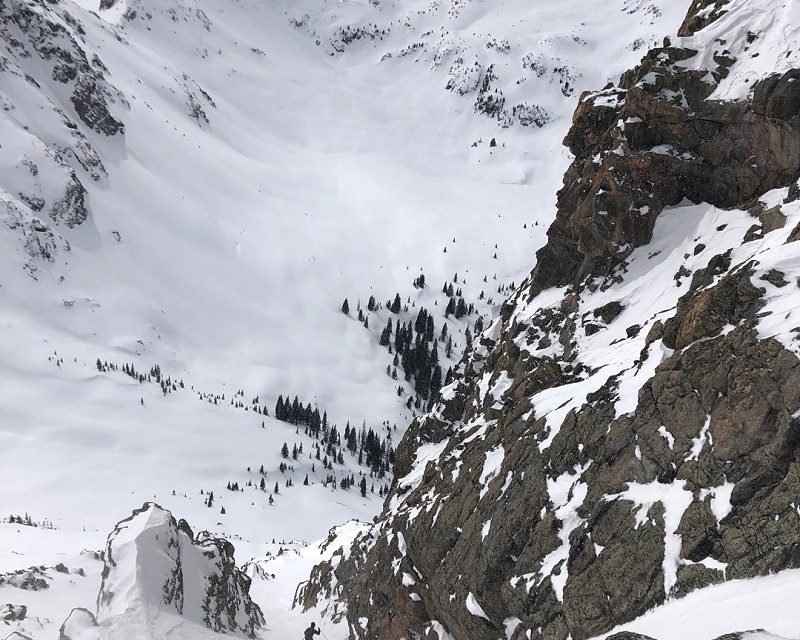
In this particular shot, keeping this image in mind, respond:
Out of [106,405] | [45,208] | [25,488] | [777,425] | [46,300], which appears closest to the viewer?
[777,425]

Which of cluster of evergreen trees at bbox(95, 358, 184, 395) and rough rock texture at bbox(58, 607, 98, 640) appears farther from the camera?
cluster of evergreen trees at bbox(95, 358, 184, 395)

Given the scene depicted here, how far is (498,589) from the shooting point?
16719mm

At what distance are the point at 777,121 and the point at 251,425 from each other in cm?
10850

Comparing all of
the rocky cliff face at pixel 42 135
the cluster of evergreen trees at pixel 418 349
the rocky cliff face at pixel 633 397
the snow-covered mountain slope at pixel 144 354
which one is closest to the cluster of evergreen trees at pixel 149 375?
the snow-covered mountain slope at pixel 144 354

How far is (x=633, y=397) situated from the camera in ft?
51.9

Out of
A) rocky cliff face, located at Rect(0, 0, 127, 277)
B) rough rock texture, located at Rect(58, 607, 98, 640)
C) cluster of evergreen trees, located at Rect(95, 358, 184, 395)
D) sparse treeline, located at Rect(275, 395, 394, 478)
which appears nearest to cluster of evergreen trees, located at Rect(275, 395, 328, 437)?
sparse treeline, located at Rect(275, 395, 394, 478)

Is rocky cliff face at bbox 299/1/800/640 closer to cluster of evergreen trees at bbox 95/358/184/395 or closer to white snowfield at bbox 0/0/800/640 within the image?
white snowfield at bbox 0/0/800/640

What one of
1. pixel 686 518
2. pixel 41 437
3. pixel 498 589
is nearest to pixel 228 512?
pixel 41 437

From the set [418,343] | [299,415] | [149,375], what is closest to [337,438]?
[299,415]

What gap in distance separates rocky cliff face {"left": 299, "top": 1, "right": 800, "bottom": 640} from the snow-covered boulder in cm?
800

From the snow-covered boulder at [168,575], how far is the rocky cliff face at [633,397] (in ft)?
26.2

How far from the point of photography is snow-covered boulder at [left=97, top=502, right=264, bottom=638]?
24.1 meters

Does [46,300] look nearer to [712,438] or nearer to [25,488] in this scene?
[25,488]

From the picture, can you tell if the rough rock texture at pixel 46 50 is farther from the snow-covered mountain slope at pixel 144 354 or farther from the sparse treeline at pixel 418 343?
the sparse treeline at pixel 418 343
